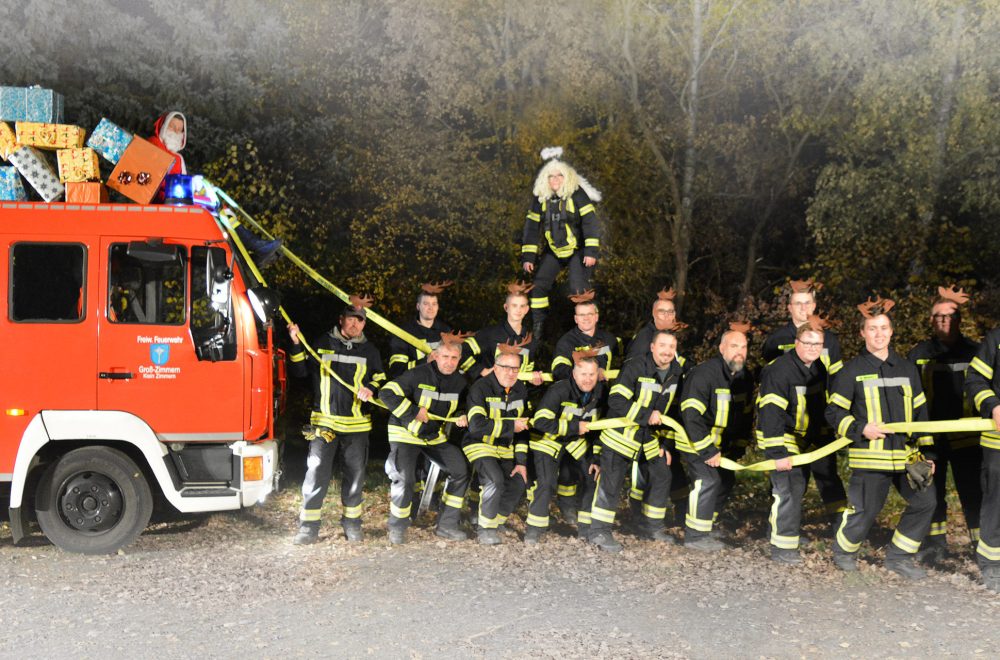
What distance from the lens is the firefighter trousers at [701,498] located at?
25.5ft

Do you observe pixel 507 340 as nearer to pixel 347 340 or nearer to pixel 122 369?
pixel 347 340

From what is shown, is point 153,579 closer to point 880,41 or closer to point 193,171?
point 193,171

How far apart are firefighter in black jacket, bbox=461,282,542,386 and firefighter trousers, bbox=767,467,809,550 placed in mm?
2182

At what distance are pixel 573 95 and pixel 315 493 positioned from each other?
13125 mm

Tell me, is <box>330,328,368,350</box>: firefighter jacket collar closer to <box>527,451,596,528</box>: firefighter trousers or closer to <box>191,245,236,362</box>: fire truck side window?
<box>191,245,236,362</box>: fire truck side window

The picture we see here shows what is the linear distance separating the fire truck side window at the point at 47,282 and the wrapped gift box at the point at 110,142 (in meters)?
0.89

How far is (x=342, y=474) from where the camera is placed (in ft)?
26.5

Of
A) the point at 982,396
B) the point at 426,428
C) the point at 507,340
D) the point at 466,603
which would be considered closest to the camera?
the point at 466,603

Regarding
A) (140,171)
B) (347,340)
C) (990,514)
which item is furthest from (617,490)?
(140,171)

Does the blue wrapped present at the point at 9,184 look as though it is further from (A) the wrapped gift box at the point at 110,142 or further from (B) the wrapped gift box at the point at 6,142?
(A) the wrapped gift box at the point at 110,142

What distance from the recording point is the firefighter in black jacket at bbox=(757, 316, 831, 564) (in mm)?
7332

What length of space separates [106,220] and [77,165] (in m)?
0.63

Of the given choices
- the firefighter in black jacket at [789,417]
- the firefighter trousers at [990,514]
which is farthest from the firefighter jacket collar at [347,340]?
the firefighter trousers at [990,514]

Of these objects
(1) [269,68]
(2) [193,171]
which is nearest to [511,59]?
(1) [269,68]
